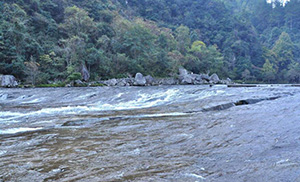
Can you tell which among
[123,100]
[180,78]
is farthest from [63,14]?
[123,100]

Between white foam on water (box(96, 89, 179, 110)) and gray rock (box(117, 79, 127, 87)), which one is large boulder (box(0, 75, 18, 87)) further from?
white foam on water (box(96, 89, 179, 110))

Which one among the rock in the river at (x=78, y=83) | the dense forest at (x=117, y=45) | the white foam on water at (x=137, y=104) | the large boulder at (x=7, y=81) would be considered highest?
the dense forest at (x=117, y=45)

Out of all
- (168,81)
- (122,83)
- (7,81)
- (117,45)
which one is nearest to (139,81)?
(122,83)

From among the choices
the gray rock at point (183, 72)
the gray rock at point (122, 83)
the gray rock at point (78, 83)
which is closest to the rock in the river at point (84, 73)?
the gray rock at point (78, 83)

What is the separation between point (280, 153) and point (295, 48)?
79.9m

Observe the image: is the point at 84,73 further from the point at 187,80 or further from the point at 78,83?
the point at 187,80

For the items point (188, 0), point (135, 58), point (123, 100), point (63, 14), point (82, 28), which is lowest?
point (123, 100)

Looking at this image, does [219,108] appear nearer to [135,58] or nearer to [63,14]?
[135,58]

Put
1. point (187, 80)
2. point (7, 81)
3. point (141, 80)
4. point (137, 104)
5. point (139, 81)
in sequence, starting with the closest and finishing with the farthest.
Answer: point (137, 104) → point (7, 81) → point (139, 81) → point (141, 80) → point (187, 80)

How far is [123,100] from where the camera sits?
14.0 meters

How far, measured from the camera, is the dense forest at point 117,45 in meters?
29.7

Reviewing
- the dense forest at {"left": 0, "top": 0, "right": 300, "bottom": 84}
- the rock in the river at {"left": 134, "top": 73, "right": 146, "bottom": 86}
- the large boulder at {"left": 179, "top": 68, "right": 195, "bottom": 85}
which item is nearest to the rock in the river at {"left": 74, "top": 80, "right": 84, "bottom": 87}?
the dense forest at {"left": 0, "top": 0, "right": 300, "bottom": 84}

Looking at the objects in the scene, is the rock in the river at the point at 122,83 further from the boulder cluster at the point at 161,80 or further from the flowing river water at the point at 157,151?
the flowing river water at the point at 157,151

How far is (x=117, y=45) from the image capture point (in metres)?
37.0
